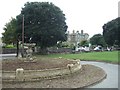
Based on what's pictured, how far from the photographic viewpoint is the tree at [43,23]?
1834 inches

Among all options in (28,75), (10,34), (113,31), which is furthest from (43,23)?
(28,75)

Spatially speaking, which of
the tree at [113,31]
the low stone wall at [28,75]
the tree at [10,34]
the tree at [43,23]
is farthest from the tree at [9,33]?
the low stone wall at [28,75]

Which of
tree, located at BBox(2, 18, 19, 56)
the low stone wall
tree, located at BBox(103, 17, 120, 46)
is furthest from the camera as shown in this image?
tree, located at BBox(103, 17, 120, 46)

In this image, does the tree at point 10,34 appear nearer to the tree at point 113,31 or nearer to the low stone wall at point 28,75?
the tree at point 113,31

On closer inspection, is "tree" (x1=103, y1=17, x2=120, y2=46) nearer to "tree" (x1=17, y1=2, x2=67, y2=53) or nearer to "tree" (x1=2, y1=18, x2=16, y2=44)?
"tree" (x1=17, y1=2, x2=67, y2=53)

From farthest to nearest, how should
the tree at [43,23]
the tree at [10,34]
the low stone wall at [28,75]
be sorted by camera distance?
1. the tree at [43,23]
2. the tree at [10,34]
3. the low stone wall at [28,75]

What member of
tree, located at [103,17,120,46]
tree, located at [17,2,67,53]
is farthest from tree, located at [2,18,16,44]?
tree, located at [103,17,120,46]

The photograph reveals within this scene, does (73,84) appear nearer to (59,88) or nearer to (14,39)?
(59,88)

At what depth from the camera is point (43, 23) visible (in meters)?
47.4

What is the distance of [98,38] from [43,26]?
59.4m

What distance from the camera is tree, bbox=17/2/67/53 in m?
46.6

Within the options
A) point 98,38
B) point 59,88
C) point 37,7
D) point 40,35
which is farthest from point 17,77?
point 98,38

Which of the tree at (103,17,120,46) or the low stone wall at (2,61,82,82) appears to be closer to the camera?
the low stone wall at (2,61,82,82)

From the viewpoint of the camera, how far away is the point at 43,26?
47.2m
